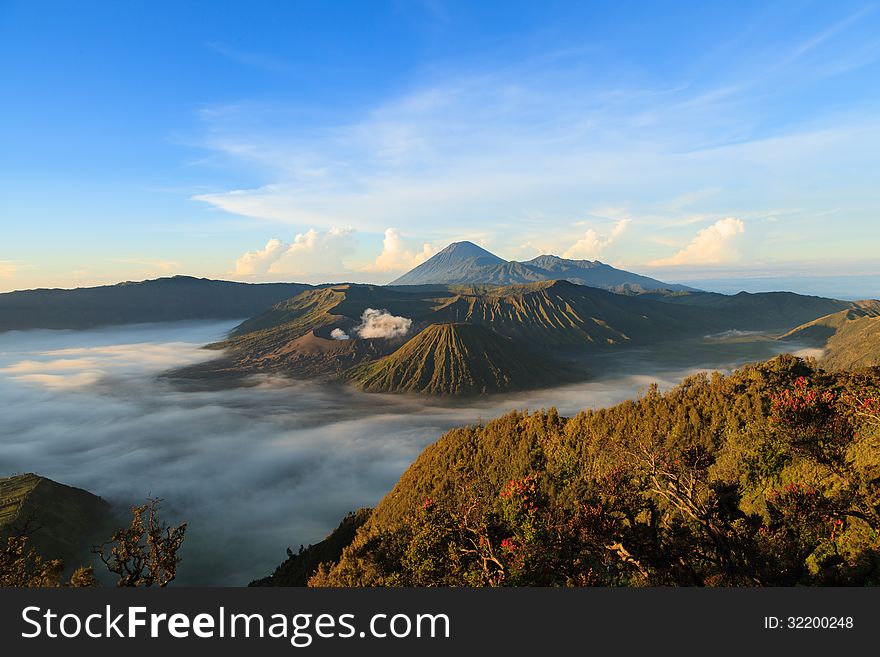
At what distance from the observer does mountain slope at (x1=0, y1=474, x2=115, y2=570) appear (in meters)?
74.5

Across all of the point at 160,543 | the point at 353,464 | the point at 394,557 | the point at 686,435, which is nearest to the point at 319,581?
the point at 394,557

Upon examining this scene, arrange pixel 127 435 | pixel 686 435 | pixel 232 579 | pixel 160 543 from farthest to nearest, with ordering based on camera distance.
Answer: pixel 127 435 → pixel 232 579 → pixel 686 435 → pixel 160 543

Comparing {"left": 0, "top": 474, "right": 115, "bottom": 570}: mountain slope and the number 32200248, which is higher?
the number 32200248

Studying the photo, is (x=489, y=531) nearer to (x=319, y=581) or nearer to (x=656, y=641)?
(x=656, y=641)

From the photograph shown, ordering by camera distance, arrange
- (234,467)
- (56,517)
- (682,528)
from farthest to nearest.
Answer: (234,467), (56,517), (682,528)

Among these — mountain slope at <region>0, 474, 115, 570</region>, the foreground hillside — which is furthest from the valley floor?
the foreground hillside

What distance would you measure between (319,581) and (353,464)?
11538cm

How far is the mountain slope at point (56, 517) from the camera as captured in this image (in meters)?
74.5

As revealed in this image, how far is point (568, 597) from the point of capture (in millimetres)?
10711

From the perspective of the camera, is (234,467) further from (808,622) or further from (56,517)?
(808,622)

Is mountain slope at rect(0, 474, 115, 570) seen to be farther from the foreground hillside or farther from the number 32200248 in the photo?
the number 32200248

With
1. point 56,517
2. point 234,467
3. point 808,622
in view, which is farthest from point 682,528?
point 234,467

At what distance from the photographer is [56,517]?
83.4 metres

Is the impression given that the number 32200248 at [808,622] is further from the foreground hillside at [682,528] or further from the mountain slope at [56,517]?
the mountain slope at [56,517]
